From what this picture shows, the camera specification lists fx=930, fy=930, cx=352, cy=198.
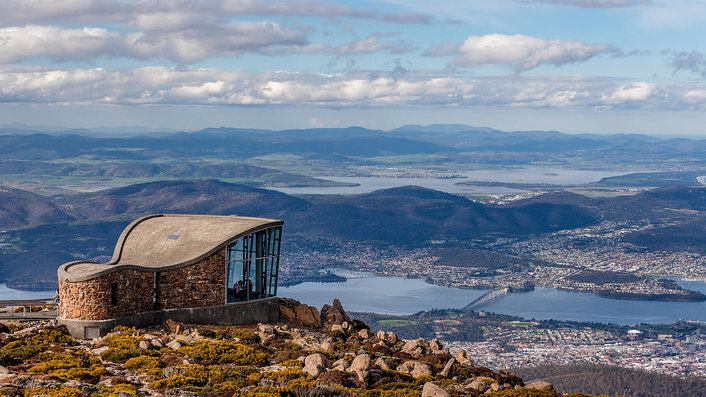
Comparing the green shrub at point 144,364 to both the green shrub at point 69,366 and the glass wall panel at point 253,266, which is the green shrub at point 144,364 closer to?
the green shrub at point 69,366

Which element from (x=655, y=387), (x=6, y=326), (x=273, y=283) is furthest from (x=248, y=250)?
(x=655, y=387)

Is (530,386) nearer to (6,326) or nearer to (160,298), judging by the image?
(160,298)

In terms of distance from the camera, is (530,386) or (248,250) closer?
(530,386)

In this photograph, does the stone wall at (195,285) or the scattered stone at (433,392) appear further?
the stone wall at (195,285)

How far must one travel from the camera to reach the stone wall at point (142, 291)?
1631 inches

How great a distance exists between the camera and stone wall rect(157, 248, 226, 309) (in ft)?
146

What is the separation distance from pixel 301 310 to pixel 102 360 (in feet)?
48.1

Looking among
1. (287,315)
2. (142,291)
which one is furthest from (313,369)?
(287,315)

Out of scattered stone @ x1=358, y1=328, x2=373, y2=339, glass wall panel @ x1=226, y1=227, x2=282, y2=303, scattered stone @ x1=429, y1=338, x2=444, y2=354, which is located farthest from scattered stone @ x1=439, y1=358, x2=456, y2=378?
glass wall panel @ x1=226, y1=227, x2=282, y2=303

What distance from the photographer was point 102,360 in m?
36.8

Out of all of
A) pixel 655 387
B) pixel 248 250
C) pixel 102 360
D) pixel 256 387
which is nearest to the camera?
pixel 256 387

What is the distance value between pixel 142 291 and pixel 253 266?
6.59 m

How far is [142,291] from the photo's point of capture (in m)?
43.5

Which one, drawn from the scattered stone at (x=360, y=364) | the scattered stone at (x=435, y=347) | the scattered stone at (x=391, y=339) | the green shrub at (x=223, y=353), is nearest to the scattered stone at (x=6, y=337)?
the green shrub at (x=223, y=353)
